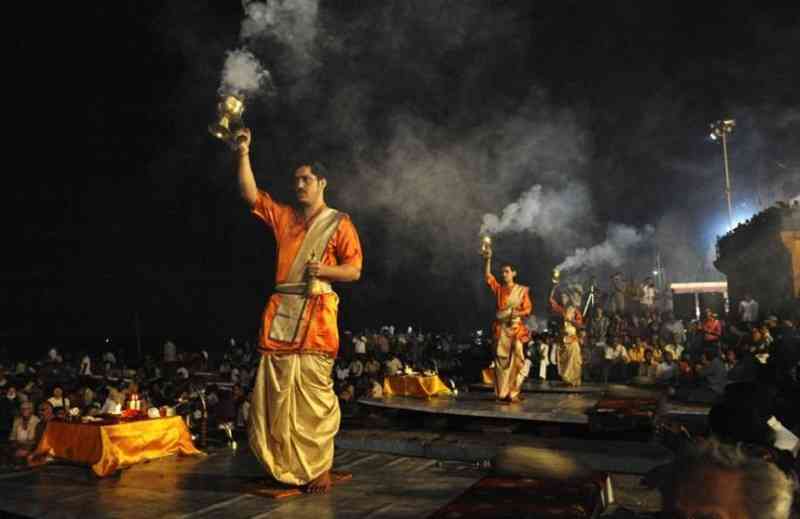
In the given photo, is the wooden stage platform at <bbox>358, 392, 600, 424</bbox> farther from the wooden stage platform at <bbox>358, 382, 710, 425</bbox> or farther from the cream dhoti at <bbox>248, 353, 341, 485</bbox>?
the cream dhoti at <bbox>248, 353, 341, 485</bbox>

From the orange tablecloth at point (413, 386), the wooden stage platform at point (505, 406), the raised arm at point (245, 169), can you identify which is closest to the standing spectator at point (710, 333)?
the wooden stage platform at point (505, 406)

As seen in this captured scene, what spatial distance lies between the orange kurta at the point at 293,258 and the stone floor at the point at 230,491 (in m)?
1.22

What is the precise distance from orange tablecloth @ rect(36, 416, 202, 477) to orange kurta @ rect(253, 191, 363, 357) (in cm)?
264

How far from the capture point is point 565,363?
16922 mm

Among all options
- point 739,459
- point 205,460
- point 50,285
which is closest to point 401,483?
point 205,460

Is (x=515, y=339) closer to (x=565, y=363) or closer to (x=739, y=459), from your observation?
(x=565, y=363)

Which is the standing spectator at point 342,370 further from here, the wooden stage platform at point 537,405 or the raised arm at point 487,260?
the raised arm at point 487,260

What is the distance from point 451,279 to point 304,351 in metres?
39.4

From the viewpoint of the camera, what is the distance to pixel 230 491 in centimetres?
527

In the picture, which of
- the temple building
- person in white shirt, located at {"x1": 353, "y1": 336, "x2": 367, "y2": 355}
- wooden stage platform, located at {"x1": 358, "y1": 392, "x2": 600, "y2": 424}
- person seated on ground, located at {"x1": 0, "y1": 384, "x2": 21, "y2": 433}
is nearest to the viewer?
wooden stage platform, located at {"x1": 358, "y1": 392, "x2": 600, "y2": 424}

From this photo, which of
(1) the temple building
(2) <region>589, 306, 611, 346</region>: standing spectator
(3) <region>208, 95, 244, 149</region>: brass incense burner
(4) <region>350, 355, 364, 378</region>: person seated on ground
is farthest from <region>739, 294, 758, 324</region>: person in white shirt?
(3) <region>208, 95, 244, 149</region>: brass incense burner

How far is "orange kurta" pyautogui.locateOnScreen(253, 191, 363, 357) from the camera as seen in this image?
534 centimetres

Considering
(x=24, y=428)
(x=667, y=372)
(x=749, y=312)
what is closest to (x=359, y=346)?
(x=667, y=372)

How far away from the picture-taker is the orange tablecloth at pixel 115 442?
671cm
